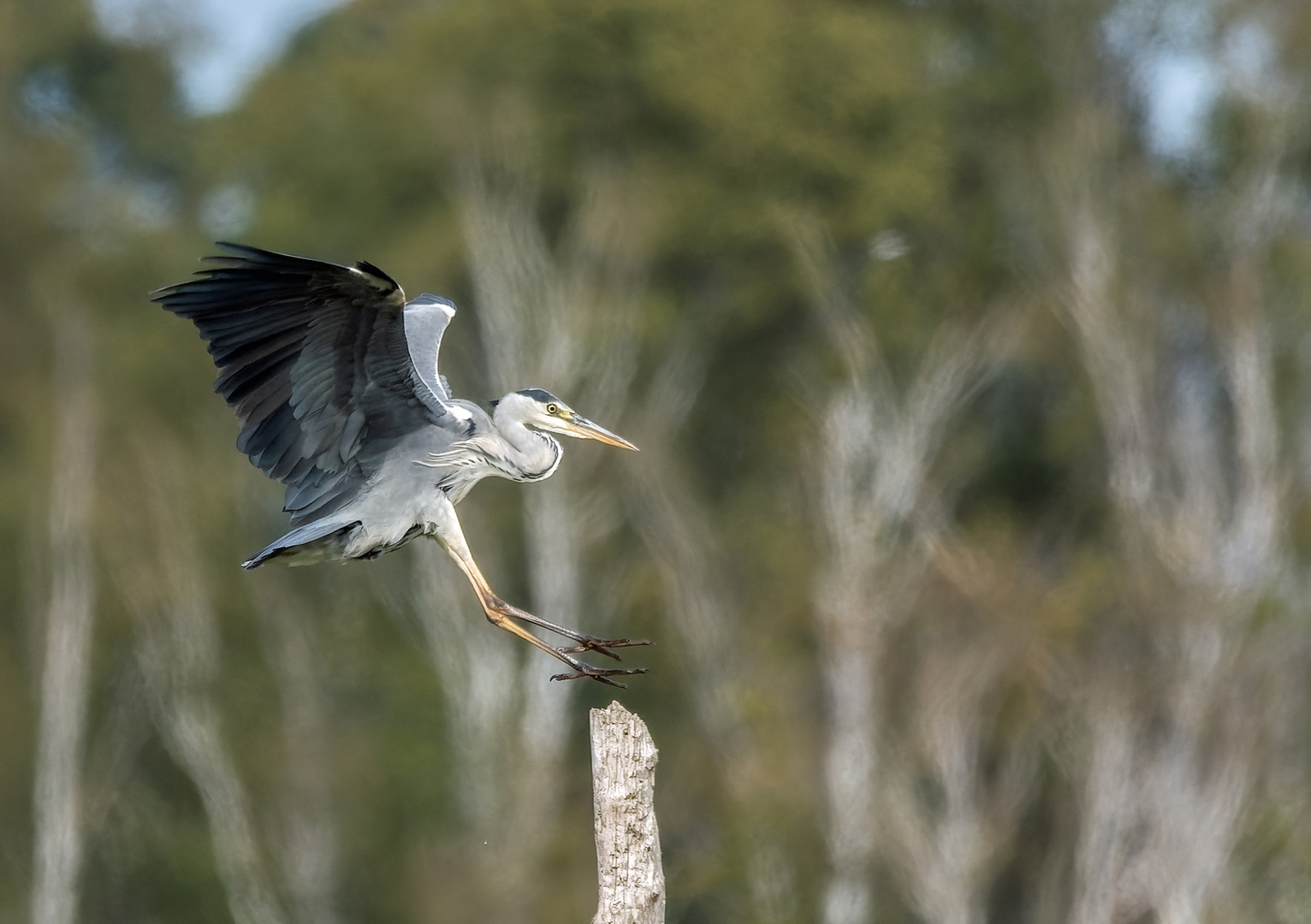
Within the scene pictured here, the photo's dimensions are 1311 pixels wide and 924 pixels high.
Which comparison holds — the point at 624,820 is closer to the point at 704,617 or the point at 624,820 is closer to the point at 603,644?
the point at 603,644

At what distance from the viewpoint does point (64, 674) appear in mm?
25531

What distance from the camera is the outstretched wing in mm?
8812

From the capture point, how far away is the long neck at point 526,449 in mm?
9625

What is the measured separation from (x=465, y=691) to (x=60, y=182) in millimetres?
8999

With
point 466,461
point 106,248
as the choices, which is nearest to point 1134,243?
point 106,248

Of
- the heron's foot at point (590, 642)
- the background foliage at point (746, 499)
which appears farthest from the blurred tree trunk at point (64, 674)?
the heron's foot at point (590, 642)

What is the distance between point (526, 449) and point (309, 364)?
986mm

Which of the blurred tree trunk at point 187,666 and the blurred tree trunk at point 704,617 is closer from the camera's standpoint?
the blurred tree trunk at point 704,617

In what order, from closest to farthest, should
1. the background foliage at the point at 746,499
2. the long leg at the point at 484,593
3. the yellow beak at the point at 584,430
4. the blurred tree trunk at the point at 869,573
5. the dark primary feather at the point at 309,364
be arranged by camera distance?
the dark primary feather at the point at 309,364, the long leg at the point at 484,593, the yellow beak at the point at 584,430, the blurred tree trunk at the point at 869,573, the background foliage at the point at 746,499

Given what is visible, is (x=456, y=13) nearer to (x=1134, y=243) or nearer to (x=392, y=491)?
(x=1134, y=243)

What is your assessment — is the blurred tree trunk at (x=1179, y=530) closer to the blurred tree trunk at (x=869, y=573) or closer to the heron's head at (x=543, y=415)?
the blurred tree trunk at (x=869, y=573)

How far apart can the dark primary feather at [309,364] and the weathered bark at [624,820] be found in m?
1.93

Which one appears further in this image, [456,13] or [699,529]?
[456,13]

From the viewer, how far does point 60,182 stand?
29.1 m
